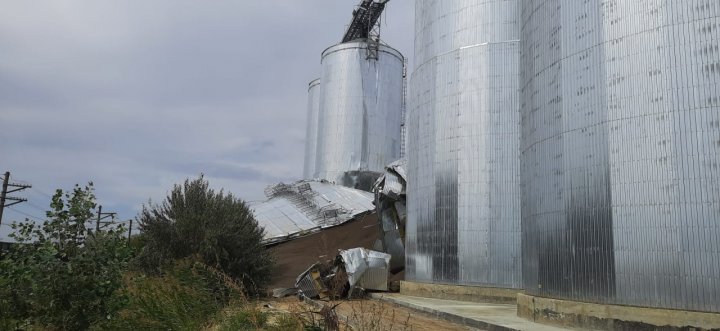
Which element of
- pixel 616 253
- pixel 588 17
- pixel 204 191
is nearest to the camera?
pixel 616 253

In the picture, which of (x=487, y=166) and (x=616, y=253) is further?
(x=487, y=166)

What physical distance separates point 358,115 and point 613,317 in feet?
132

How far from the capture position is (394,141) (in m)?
51.4

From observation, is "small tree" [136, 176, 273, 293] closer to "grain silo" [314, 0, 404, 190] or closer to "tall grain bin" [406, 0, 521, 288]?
"tall grain bin" [406, 0, 521, 288]

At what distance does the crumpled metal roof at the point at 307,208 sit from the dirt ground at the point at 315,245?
1170mm

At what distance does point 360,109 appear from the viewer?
49.3 metres

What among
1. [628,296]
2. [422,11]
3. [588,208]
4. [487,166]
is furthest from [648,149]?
[422,11]

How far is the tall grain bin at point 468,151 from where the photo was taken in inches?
703

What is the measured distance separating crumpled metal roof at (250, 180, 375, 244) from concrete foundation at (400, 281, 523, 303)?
21.9m

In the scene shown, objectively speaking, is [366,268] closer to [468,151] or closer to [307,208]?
[468,151]

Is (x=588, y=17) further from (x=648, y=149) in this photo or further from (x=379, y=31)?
(x=379, y=31)

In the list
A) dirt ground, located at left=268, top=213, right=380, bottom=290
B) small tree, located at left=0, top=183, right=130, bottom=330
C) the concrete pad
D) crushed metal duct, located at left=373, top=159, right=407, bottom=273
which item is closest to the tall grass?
small tree, located at left=0, top=183, right=130, bottom=330

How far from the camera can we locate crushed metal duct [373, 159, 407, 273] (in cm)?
2384

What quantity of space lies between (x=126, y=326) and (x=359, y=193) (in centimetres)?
3689
